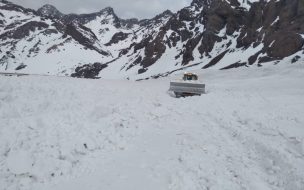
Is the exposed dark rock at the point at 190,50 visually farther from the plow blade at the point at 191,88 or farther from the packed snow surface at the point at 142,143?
the packed snow surface at the point at 142,143

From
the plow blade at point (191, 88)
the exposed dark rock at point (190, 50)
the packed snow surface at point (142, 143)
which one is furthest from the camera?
the exposed dark rock at point (190, 50)

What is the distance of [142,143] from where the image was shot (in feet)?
41.1

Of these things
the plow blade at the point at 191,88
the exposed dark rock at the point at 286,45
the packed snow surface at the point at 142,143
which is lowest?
the packed snow surface at the point at 142,143

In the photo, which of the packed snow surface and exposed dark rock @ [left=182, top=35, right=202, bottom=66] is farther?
exposed dark rock @ [left=182, top=35, right=202, bottom=66]

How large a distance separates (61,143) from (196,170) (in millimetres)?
4437

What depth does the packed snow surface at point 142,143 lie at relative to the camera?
9391 millimetres

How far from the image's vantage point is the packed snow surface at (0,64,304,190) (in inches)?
370

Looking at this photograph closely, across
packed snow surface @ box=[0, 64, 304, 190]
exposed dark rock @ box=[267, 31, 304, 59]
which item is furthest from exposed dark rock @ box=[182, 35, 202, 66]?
packed snow surface @ box=[0, 64, 304, 190]

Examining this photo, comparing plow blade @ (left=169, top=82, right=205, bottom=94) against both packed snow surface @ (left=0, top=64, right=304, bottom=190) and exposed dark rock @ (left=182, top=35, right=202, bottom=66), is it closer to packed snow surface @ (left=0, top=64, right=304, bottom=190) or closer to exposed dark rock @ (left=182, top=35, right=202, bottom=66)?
packed snow surface @ (left=0, top=64, right=304, bottom=190)

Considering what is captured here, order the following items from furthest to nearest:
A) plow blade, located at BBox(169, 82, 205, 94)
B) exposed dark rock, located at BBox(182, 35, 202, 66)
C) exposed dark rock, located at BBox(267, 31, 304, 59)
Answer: exposed dark rock, located at BBox(182, 35, 202, 66)
exposed dark rock, located at BBox(267, 31, 304, 59)
plow blade, located at BBox(169, 82, 205, 94)

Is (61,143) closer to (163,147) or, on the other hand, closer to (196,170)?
(163,147)

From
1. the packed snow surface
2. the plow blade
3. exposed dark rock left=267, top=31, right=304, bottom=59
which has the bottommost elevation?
the packed snow surface

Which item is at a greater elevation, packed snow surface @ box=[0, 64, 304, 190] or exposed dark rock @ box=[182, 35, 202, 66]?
exposed dark rock @ box=[182, 35, 202, 66]

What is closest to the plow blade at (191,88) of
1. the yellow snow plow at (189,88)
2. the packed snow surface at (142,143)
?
the yellow snow plow at (189,88)
